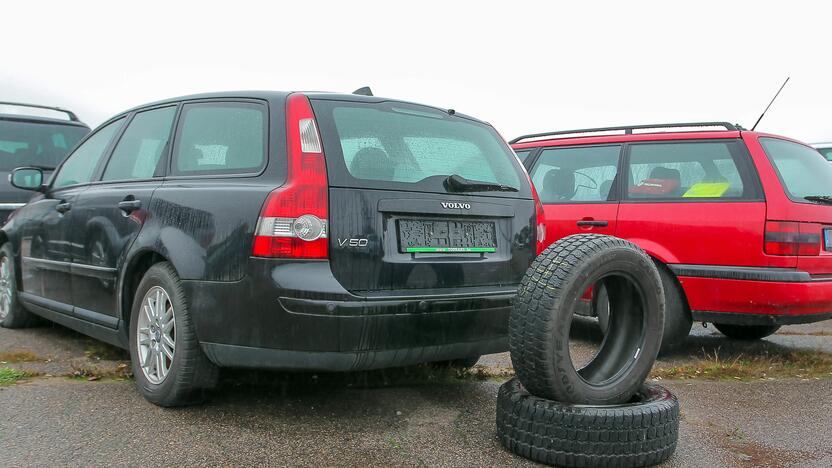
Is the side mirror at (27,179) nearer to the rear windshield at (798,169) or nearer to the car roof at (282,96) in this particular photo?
the car roof at (282,96)

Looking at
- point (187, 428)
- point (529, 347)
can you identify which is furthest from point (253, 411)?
point (529, 347)

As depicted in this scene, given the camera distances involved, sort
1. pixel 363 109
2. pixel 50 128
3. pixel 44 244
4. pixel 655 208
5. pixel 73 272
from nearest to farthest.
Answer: pixel 363 109 → pixel 73 272 → pixel 44 244 → pixel 655 208 → pixel 50 128

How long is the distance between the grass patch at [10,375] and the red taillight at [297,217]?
1.89m

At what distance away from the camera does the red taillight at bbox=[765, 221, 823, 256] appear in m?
4.98

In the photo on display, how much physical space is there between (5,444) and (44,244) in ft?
7.49

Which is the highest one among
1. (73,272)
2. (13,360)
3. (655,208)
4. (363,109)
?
(363,109)

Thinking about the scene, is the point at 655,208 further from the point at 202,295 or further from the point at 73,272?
the point at 73,272

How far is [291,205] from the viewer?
10.6 feet

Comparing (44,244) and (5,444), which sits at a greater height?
(44,244)

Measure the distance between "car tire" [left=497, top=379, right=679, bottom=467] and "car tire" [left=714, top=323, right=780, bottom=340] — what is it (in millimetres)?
3626

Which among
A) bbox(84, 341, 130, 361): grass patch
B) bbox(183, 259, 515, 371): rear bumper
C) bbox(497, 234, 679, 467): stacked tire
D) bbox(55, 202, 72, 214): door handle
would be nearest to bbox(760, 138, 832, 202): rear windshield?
bbox(497, 234, 679, 467): stacked tire

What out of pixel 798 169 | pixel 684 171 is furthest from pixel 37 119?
pixel 798 169

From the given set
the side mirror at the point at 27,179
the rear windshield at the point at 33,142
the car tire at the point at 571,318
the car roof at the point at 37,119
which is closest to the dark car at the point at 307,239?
the car tire at the point at 571,318

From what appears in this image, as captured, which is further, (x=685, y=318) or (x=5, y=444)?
(x=685, y=318)
